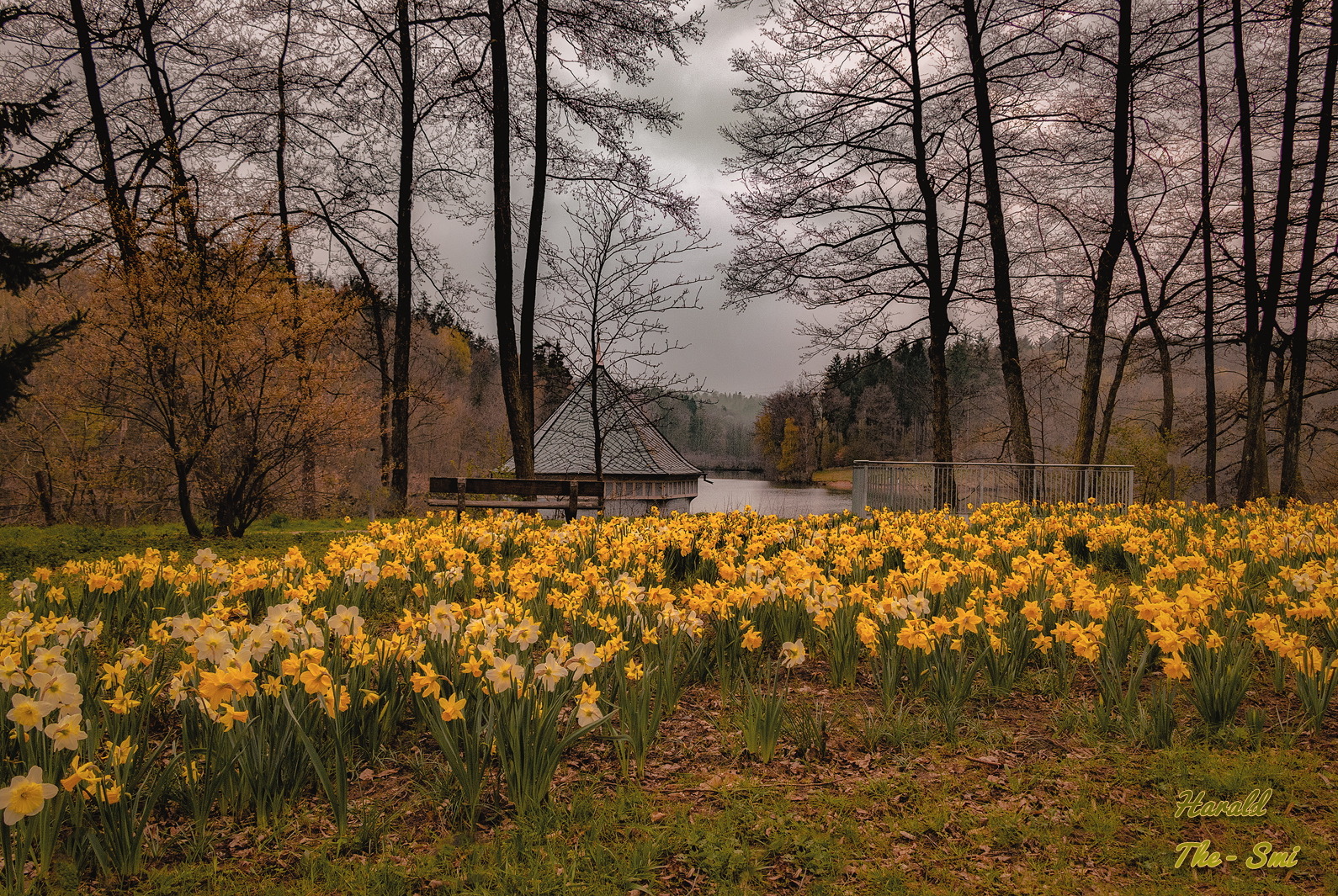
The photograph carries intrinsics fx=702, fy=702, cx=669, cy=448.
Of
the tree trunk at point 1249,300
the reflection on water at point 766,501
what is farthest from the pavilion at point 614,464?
the tree trunk at point 1249,300

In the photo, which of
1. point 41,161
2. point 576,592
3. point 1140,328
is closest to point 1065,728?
point 576,592

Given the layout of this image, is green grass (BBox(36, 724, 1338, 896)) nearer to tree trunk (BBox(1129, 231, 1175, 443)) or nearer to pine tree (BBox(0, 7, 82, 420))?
pine tree (BBox(0, 7, 82, 420))

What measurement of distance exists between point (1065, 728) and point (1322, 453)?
2712 centimetres

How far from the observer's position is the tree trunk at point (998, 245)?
13047mm

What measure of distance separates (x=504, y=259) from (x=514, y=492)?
438cm

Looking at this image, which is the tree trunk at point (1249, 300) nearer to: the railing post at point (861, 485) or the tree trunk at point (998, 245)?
the tree trunk at point (998, 245)

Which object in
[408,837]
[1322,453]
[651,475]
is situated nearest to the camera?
[408,837]

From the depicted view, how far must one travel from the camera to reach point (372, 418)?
30.8 ft

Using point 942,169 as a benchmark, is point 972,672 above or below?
below

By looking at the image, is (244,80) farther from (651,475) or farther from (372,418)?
(651,475)

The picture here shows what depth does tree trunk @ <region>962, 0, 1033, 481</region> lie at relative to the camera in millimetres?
13047

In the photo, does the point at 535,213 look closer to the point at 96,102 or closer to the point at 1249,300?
the point at 96,102

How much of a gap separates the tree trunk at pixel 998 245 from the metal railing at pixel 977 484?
2.45 ft

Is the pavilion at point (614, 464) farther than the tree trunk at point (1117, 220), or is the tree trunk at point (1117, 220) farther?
the pavilion at point (614, 464)
